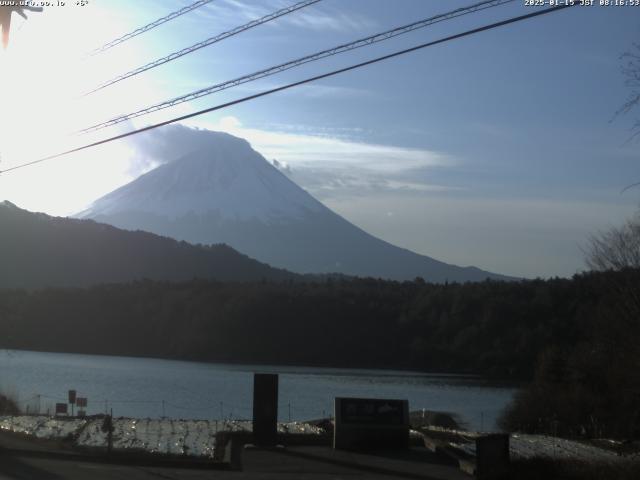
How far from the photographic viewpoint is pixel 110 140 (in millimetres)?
17672

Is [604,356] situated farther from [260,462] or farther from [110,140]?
[110,140]

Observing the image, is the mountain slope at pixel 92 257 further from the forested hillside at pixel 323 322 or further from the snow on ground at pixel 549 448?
the snow on ground at pixel 549 448

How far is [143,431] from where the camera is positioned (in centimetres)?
2336

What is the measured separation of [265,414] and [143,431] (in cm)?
431

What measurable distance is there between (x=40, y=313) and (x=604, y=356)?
48326 mm

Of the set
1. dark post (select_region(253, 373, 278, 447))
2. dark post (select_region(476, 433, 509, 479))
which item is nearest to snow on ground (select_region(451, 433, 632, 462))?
dark post (select_region(476, 433, 509, 479))

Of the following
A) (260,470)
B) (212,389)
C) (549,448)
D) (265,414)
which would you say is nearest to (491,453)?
(260,470)

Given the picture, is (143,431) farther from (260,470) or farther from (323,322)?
(323,322)

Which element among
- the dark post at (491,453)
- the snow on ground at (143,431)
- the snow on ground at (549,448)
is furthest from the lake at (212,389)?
the dark post at (491,453)

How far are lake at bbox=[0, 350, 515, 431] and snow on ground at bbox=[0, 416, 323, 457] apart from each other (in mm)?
9446

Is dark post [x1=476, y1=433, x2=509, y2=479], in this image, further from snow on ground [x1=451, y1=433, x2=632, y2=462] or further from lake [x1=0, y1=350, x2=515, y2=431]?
lake [x1=0, y1=350, x2=515, y2=431]

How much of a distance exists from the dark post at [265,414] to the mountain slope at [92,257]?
75.5 m

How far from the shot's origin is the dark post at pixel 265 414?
20.8 meters

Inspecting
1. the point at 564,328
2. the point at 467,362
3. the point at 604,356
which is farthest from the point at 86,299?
the point at 604,356
